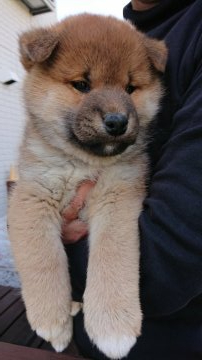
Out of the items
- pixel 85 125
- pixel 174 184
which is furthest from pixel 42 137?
pixel 174 184

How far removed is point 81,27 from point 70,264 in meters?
1.03

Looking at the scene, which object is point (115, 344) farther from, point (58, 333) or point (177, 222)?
point (177, 222)

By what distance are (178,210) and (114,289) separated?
0.39m

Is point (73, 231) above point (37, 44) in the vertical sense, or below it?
below

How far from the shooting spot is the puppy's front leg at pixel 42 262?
5.04 ft

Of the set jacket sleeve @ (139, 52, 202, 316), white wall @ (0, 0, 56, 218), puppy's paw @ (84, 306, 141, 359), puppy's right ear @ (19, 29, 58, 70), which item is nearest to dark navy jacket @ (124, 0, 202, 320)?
jacket sleeve @ (139, 52, 202, 316)

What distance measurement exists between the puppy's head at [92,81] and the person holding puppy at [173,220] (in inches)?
4.9

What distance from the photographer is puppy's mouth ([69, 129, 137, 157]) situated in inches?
63.5

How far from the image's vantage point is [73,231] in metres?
1.77

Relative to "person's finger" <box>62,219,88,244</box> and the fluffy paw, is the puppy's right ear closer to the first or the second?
"person's finger" <box>62,219,88,244</box>

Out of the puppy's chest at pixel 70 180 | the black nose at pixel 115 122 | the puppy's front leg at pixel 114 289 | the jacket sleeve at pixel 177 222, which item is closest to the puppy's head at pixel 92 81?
the black nose at pixel 115 122

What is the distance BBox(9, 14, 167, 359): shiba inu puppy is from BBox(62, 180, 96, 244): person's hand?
3 centimetres

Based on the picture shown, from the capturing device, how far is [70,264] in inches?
66.4

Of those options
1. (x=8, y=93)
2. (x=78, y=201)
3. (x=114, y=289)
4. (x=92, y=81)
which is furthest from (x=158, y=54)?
(x=8, y=93)
